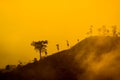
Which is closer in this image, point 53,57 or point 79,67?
point 79,67

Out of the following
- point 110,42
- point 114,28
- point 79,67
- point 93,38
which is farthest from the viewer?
point 114,28

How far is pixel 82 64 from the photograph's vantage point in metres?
111

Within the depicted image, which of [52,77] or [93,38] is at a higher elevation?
[93,38]

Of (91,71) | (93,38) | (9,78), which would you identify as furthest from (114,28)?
(9,78)

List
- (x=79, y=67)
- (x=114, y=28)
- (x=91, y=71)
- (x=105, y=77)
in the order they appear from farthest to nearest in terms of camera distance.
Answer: (x=114, y=28), (x=79, y=67), (x=91, y=71), (x=105, y=77)

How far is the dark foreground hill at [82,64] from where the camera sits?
101m

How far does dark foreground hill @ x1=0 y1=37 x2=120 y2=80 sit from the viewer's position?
101m

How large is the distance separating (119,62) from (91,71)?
896 centimetres

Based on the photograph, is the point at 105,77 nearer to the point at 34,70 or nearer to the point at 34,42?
the point at 34,70

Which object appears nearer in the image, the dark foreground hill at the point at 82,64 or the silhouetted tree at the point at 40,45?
the dark foreground hill at the point at 82,64

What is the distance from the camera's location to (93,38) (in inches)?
4958

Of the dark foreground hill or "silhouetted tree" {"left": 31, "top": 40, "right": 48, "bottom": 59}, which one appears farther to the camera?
"silhouetted tree" {"left": 31, "top": 40, "right": 48, "bottom": 59}

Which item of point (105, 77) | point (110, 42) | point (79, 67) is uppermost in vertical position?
point (110, 42)

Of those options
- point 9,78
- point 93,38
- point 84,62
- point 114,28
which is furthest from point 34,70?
point 114,28
